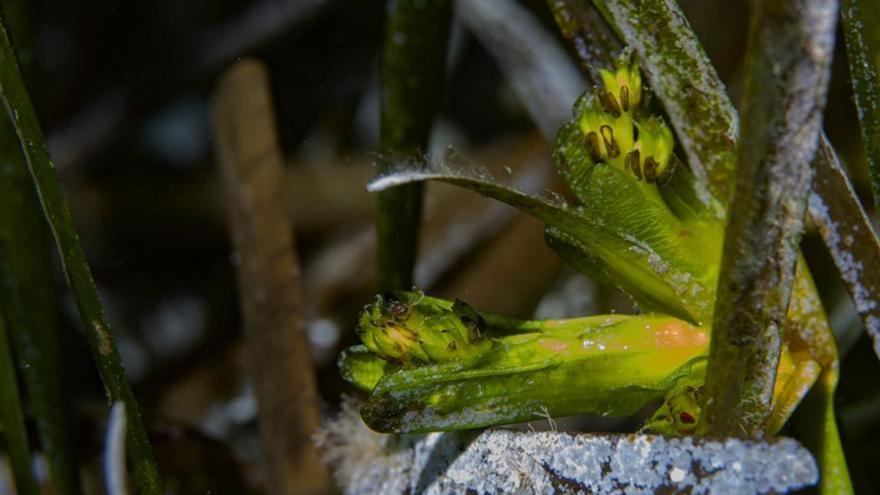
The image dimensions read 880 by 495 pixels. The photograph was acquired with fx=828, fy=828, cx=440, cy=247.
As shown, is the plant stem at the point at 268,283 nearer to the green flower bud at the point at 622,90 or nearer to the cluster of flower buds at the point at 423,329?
the cluster of flower buds at the point at 423,329

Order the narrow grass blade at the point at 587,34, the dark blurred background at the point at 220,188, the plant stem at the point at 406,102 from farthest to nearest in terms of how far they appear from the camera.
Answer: the dark blurred background at the point at 220,188
the plant stem at the point at 406,102
the narrow grass blade at the point at 587,34

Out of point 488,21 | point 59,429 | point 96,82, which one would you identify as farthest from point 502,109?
point 59,429

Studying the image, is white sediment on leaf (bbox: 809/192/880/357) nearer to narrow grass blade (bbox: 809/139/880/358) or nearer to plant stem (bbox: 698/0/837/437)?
narrow grass blade (bbox: 809/139/880/358)

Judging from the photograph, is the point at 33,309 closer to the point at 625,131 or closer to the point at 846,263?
the point at 625,131

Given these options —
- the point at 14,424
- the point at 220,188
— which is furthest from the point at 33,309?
the point at 220,188

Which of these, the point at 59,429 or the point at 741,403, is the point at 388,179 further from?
the point at 59,429

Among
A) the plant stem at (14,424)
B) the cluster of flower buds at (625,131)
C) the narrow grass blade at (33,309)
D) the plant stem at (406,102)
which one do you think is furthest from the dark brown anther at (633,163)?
the narrow grass blade at (33,309)
